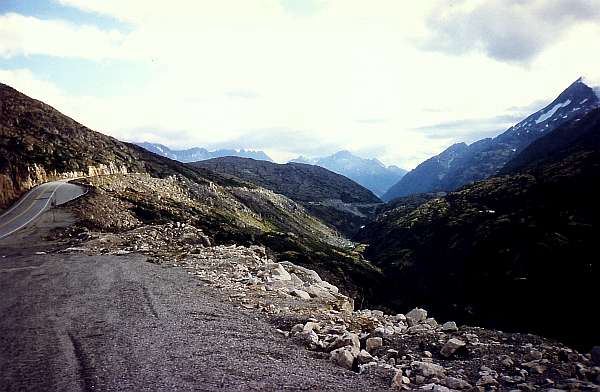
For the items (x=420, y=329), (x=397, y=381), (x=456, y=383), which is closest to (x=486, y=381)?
(x=456, y=383)

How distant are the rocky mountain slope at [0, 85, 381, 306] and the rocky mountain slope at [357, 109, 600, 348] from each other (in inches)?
695

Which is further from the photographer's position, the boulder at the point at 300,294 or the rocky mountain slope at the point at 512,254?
the rocky mountain slope at the point at 512,254

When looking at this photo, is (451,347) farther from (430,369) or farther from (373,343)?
(373,343)

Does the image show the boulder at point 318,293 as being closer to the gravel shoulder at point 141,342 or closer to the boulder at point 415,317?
the boulder at point 415,317

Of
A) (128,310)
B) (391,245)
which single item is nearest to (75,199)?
(128,310)

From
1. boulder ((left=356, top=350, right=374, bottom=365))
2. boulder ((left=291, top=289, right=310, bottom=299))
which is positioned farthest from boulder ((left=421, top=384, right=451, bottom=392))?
boulder ((left=291, top=289, right=310, bottom=299))

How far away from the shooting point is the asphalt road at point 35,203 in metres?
45.2

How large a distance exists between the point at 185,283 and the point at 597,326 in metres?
57.0

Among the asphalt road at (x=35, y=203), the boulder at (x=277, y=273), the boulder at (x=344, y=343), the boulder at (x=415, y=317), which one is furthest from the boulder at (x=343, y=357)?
the asphalt road at (x=35, y=203)

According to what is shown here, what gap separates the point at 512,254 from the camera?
292ft

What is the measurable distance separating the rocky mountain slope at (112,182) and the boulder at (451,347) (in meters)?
35.7

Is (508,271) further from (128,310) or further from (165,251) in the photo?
(128,310)

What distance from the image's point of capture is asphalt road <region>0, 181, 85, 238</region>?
1781 inches

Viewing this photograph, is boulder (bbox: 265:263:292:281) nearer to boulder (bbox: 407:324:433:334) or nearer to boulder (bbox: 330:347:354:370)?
boulder (bbox: 407:324:433:334)
